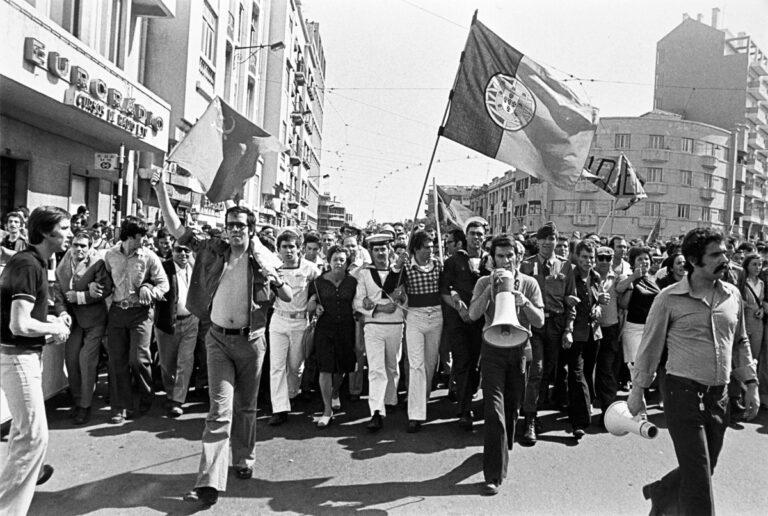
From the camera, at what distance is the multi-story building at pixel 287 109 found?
122 ft

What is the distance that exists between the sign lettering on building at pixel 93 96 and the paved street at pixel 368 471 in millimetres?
7661

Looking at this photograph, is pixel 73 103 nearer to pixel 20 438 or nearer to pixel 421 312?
pixel 421 312

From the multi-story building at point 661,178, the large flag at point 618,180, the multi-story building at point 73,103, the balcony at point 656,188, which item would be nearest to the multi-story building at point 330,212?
the multi-story building at point 661,178

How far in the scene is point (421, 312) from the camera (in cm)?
629

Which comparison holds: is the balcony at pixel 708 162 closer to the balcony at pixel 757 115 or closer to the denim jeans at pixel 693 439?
the balcony at pixel 757 115

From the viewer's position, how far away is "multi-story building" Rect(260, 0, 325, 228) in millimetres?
Answer: 37250

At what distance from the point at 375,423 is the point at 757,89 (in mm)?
87078

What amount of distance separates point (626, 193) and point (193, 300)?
9983 millimetres

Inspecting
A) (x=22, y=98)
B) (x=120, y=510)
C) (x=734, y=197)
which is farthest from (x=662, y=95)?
(x=120, y=510)

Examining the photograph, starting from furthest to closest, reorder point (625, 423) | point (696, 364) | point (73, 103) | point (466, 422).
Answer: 1. point (73, 103)
2. point (466, 422)
3. point (625, 423)
4. point (696, 364)

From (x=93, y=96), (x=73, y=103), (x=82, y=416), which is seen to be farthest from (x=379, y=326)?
(x=93, y=96)

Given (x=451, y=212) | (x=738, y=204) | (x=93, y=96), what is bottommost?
(x=451, y=212)

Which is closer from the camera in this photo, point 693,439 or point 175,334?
point 693,439

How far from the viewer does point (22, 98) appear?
1143 cm
